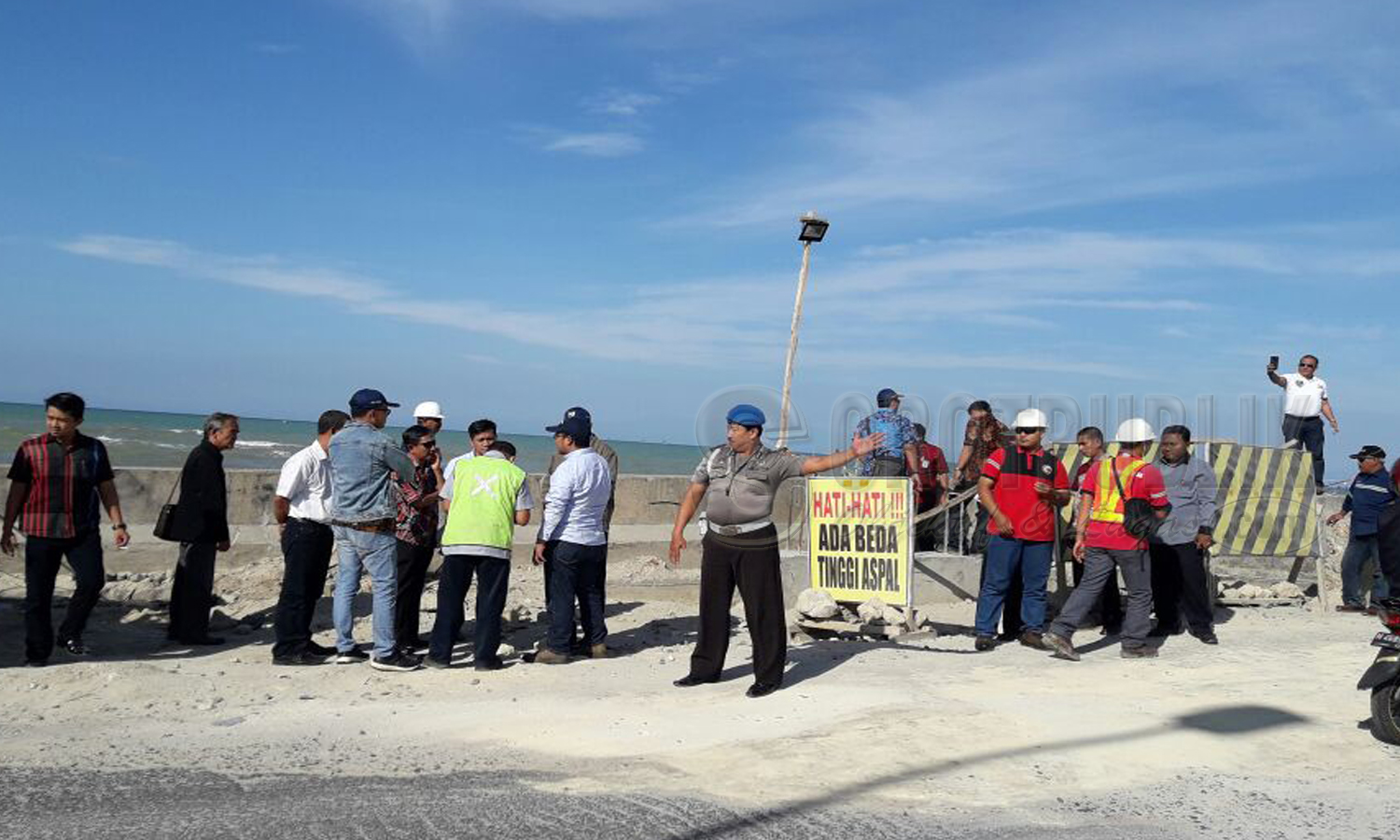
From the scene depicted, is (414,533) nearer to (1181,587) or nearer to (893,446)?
(893,446)

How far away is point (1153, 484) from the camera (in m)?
8.91

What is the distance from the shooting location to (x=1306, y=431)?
15367mm

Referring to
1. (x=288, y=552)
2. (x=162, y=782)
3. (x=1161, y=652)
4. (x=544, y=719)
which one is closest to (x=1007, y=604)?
(x=1161, y=652)

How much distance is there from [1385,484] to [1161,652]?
4274mm

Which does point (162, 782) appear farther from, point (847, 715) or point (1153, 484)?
point (1153, 484)

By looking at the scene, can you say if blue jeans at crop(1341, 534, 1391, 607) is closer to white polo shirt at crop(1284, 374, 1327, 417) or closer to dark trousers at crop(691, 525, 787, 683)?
white polo shirt at crop(1284, 374, 1327, 417)

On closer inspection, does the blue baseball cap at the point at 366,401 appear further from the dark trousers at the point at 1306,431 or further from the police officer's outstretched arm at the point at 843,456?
the dark trousers at the point at 1306,431

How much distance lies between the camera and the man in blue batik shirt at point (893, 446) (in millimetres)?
12008

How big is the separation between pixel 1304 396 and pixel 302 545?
12804 mm

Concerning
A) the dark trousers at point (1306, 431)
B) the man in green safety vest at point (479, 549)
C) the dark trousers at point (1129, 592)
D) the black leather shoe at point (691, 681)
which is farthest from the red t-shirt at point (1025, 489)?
the dark trousers at point (1306, 431)

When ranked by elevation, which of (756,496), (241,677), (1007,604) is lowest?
(241,677)

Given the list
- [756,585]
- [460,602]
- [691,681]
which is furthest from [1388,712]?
[460,602]

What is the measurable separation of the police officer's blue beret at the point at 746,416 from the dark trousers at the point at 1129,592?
3.31 metres

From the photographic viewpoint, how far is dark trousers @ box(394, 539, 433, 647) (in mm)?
8828
